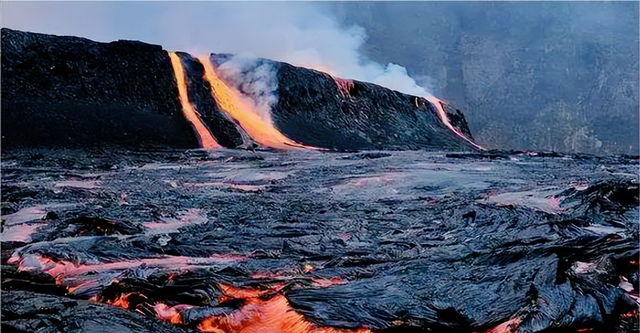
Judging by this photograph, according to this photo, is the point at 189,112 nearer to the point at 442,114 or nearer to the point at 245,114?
the point at 245,114

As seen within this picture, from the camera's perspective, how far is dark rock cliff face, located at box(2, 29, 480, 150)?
21547 mm

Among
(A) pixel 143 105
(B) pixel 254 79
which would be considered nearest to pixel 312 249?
(A) pixel 143 105

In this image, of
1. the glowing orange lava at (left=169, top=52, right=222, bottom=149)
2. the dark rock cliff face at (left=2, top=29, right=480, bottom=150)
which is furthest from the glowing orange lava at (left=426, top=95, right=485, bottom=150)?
the glowing orange lava at (left=169, top=52, right=222, bottom=149)

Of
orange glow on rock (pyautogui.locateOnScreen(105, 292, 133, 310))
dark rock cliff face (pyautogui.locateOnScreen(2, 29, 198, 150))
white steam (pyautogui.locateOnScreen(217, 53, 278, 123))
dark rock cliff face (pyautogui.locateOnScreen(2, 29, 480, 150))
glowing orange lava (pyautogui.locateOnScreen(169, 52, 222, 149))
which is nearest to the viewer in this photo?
orange glow on rock (pyautogui.locateOnScreen(105, 292, 133, 310))

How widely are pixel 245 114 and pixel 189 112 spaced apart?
9.43 ft

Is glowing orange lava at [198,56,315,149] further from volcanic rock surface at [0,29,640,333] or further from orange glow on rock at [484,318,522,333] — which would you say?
orange glow on rock at [484,318,522,333]

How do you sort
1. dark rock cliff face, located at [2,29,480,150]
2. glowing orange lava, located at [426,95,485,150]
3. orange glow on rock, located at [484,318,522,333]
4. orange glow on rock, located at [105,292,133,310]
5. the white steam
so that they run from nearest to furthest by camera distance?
1. orange glow on rock, located at [484,318,522,333]
2. orange glow on rock, located at [105,292,133,310]
3. dark rock cliff face, located at [2,29,480,150]
4. the white steam
5. glowing orange lava, located at [426,95,485,150]

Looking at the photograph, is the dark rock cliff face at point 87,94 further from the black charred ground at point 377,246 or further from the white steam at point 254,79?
the black charred ground at point 377,246

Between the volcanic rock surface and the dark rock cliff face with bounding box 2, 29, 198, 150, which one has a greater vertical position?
the dark rock cliff face with bounding box 2, 29, 198, 150

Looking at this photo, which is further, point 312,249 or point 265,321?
point 312,249

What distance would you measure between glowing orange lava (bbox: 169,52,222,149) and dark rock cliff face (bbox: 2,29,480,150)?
0.25 metres

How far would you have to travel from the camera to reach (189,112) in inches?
1005

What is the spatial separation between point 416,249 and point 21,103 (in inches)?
825

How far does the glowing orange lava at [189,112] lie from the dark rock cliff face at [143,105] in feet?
0.81
